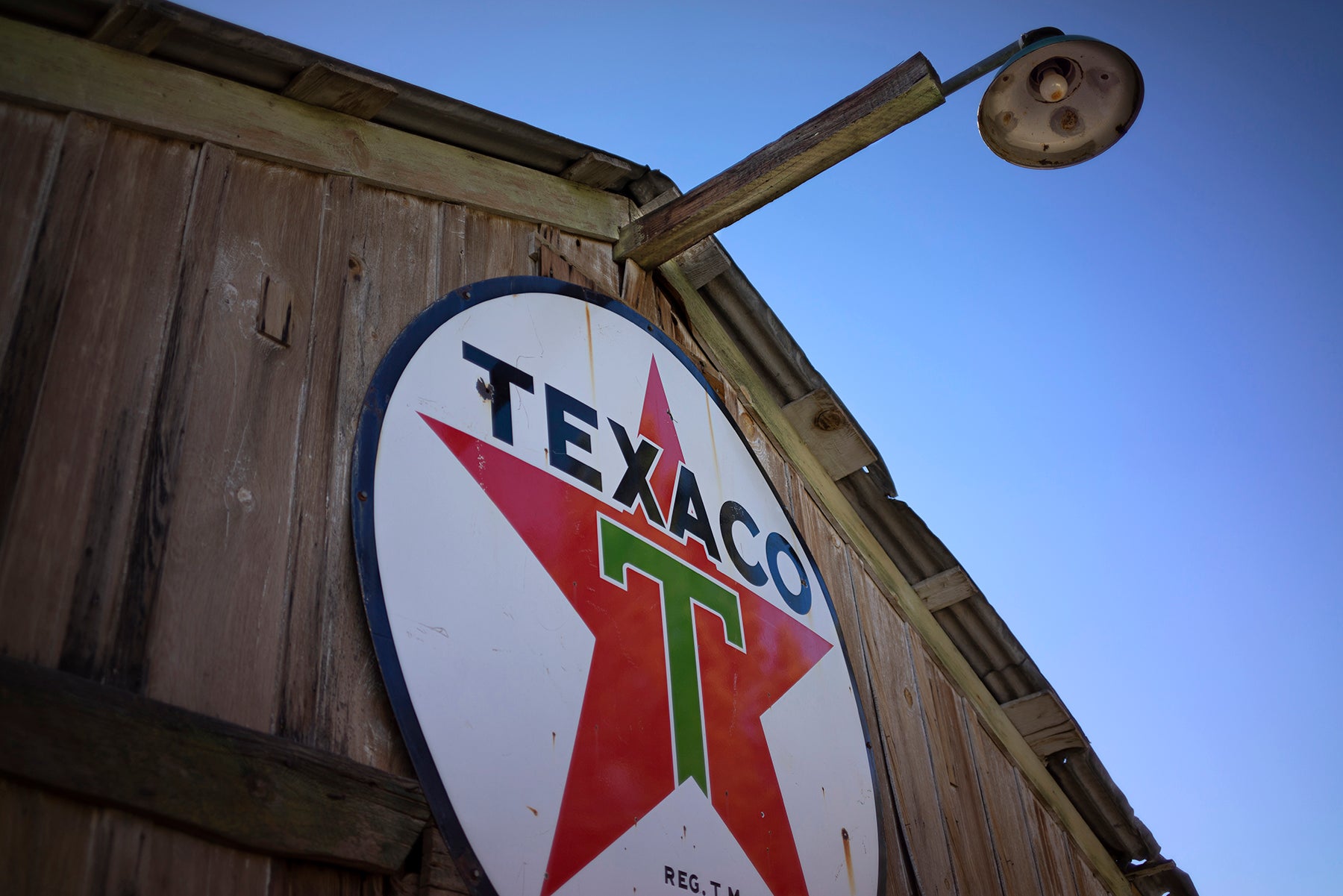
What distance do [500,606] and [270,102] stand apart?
1.21 metres

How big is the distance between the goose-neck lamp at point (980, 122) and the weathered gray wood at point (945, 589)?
1.44m

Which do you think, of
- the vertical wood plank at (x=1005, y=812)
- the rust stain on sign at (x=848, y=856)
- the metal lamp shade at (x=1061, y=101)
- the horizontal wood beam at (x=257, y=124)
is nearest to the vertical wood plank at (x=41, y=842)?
the horizontal wood beam at (x=257, y=124)

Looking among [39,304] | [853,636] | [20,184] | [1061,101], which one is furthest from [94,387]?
[1061,101]

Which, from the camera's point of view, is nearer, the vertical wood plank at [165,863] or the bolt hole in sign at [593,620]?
the vertical wood plank at [165,863]

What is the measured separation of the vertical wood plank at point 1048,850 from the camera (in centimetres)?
405

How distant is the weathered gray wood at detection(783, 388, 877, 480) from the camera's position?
12.5 feet

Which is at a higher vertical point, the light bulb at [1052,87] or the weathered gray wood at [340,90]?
the light bulb at [1052,87]

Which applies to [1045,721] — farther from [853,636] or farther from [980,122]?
[980,122]

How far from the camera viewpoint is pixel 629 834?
234 centimetres

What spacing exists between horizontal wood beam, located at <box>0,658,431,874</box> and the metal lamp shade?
2.41m

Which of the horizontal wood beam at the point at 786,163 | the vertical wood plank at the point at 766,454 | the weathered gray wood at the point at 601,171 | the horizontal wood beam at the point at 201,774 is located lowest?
the horizontal wood beam at the point at 201,774

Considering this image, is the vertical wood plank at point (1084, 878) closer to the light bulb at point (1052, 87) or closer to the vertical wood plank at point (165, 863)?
the light bulb at point (1052, 87)

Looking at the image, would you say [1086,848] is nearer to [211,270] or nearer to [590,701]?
[590,701]

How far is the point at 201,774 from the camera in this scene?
66.4 inches
